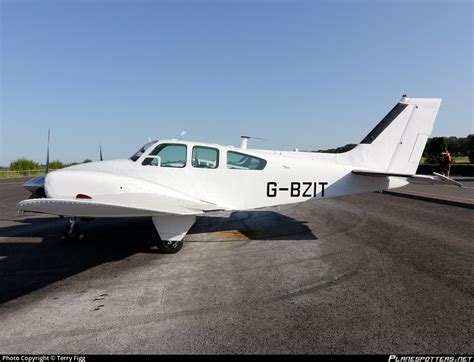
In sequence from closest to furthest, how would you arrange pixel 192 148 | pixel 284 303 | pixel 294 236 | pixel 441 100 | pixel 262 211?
pixel 284 303 < pixel 192 148 < pixel 294 236 < pixel 441 100 < pixel 262 211

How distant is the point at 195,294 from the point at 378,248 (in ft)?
14.5

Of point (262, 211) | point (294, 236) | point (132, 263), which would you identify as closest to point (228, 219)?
point (262, 211)

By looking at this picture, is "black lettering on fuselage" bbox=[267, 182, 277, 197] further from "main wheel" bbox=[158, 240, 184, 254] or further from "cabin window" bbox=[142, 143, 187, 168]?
"main wheel" bbox=[158, 240, 184, 254]

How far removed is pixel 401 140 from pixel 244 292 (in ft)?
22.3

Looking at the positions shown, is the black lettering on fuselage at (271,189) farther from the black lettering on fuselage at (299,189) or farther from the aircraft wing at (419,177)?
the aircraft wing at (419,177)

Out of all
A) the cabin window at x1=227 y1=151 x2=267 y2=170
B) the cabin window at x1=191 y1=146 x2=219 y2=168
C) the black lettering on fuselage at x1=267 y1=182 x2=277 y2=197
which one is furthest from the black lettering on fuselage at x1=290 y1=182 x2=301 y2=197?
the cabin window at x1=191 y1=146 x2=219 y2=168

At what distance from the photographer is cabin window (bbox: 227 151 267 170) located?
712 cm

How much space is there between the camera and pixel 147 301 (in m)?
3.99

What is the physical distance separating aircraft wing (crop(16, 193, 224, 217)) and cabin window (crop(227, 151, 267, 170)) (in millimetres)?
1420

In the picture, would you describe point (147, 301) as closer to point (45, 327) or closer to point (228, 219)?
point (45, 327)

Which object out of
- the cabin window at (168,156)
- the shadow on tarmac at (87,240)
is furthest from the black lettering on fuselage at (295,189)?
the cabin window at (168,156)

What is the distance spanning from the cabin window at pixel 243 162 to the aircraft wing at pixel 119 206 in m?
1.42

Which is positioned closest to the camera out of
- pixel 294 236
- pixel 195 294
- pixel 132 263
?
pixel 195 294

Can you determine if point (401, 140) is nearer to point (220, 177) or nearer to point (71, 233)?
point (220, 177)
